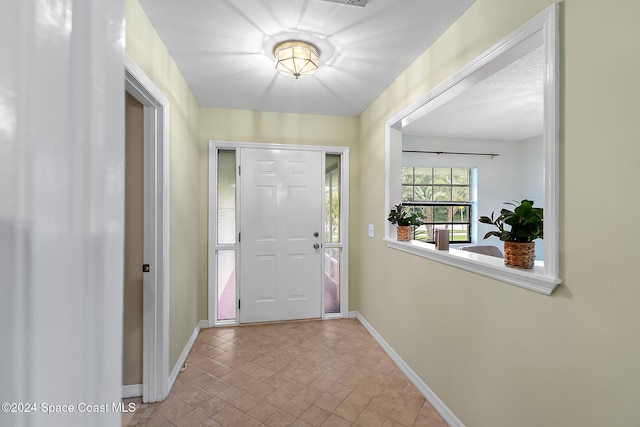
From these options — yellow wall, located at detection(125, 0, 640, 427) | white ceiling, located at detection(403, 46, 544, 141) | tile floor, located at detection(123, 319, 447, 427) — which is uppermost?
white ceiling, located at detection(403, 46, 544, 141)

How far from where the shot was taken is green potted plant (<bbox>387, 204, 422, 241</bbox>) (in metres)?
2.46

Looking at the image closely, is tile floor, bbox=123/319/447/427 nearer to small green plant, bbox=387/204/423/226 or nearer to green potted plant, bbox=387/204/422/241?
green potted plant, bbox=387/204/422/241

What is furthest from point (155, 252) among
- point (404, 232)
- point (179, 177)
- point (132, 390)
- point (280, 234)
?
point (404, 232)

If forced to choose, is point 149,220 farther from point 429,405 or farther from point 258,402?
point 429,405

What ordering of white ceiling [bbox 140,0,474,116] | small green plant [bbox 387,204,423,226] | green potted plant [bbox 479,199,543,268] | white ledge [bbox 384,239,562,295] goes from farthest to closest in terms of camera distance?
small green plant [bbox 387,204,423,226] → white ceiling [bbox 140,0,474,116] → green potted plant [bbox 479,199,543,268] → white ledge [bbox 384,239,562,295]

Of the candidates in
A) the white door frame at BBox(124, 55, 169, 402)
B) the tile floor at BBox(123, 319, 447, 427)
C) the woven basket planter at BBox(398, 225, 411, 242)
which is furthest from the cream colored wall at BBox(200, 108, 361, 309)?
the white door frame at BBox(124, 55, 169, 402)

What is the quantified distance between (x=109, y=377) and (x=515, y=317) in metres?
1.61

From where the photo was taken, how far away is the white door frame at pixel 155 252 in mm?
1964

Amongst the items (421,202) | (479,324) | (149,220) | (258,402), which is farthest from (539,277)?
(421,202)

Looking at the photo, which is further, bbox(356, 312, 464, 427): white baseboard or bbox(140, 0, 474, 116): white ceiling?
bbox(356, 312, 464, 427): white baseboard

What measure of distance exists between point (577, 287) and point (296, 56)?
6.56 ft

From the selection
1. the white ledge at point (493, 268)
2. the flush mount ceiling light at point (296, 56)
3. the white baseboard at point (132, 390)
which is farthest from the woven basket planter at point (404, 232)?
the white baseboard at point (132, 390)

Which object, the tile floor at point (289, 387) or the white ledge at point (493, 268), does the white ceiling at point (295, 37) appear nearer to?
the white ledge at point (493, 268)

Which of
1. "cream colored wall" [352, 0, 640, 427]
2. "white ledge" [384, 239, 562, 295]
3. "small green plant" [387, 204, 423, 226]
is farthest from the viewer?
"small green plant" [387, 204, 423, 226]
